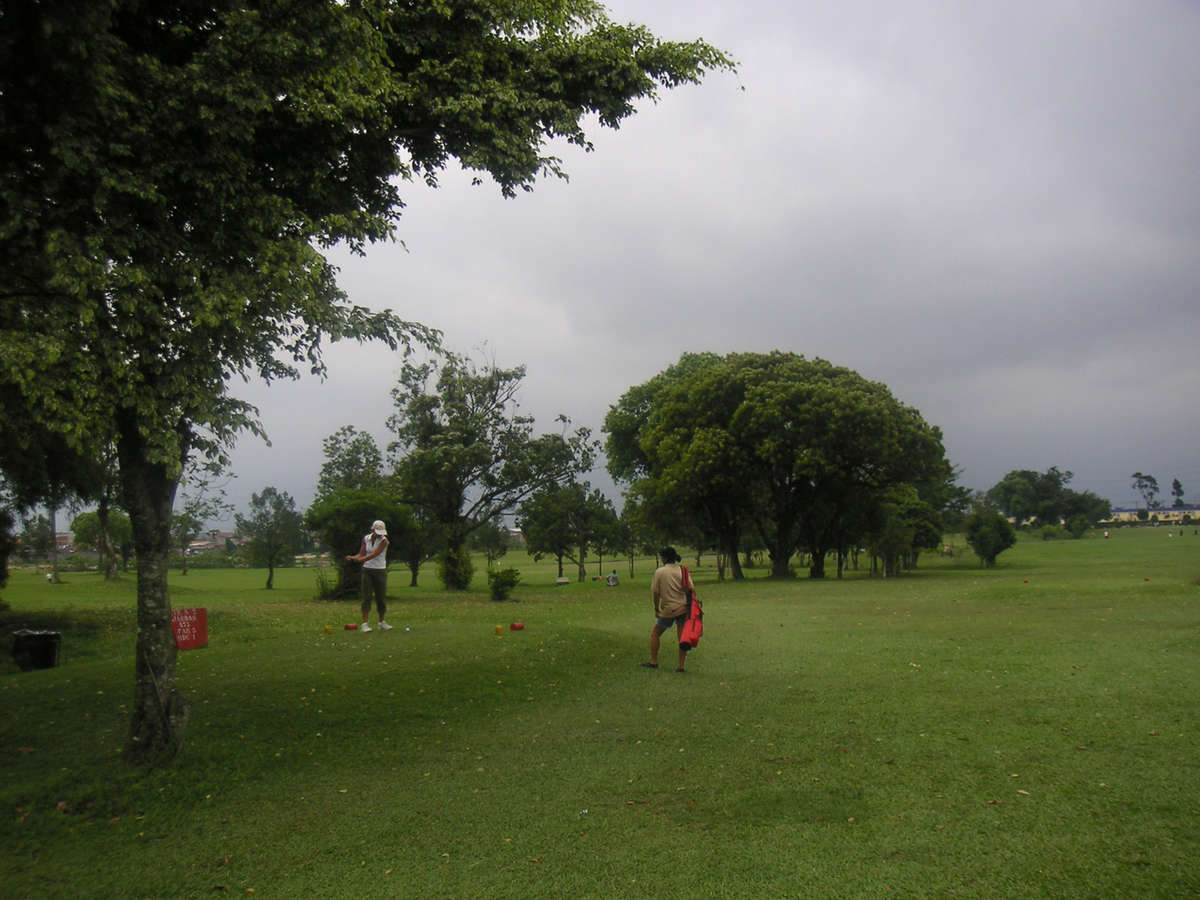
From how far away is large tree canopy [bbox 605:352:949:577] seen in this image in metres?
32.3

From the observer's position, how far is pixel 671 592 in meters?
11.1

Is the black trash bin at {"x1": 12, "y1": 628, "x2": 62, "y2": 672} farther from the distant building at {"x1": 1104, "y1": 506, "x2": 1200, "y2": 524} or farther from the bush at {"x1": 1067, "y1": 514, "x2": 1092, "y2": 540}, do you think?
the distant building at {"x1": 1104, "y1": 506, "x2": 1200, "y2": 524}

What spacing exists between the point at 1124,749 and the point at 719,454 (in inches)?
1034

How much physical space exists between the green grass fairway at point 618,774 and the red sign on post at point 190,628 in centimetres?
149

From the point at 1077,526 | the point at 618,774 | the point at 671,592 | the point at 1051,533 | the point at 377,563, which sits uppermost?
the point at 377,563

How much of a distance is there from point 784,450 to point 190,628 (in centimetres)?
2484

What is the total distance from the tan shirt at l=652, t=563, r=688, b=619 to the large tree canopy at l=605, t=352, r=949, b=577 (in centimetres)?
2151

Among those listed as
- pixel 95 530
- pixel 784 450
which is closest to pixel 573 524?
pixel 784 450

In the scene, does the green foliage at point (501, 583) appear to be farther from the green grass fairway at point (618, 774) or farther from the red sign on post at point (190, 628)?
the green grass fairway at point (618, 774)

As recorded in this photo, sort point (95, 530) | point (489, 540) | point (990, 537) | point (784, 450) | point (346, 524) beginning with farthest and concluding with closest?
point (489, 540), point (95, 530), point (990, 537), point (784, 450), point (346, 524)

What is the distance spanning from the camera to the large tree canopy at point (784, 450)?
1272 inches

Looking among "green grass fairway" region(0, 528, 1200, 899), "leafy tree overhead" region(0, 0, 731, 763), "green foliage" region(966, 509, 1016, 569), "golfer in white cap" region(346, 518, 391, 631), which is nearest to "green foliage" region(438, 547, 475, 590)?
"golfer in white cap" region(346, 518, 391, 631)

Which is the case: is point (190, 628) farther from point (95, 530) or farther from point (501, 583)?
point (95, 530)

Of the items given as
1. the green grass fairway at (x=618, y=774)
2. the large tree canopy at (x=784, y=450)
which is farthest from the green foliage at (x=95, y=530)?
the green grass fairway at (x=618, y=774)
